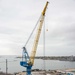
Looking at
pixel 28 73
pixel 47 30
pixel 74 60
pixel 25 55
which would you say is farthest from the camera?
pixel 74 60

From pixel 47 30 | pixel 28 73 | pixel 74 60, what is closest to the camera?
pixel 47 30

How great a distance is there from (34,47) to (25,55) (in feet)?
6.68

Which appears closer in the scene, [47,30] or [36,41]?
[47,30]

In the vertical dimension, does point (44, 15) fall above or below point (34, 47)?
above

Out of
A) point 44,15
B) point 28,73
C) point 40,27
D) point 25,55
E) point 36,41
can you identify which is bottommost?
point 28,73

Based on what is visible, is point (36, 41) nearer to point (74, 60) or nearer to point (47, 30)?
point (47, 30)

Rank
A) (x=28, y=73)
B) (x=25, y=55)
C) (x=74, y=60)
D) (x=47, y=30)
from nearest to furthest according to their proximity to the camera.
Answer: (x=47, y=30)
(x=28, y=73)
(x=25, y=55)
(x=74, y=60)

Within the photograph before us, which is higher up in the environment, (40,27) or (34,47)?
(40,27)

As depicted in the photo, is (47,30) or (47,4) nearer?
(47,30)

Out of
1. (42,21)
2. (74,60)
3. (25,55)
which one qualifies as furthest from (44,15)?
(74,60)

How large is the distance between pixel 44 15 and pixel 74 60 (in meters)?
71.4

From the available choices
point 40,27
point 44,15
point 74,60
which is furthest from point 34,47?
point 74,60

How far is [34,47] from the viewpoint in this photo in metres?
22.7

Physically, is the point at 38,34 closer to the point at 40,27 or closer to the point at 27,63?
the point at 40,27
